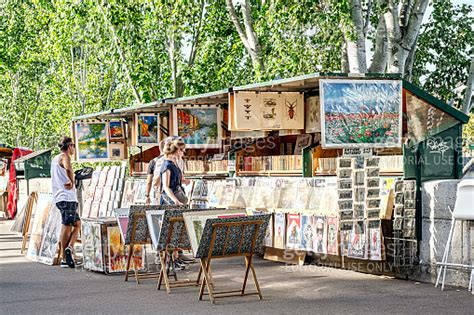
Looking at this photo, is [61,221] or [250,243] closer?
[250,243]

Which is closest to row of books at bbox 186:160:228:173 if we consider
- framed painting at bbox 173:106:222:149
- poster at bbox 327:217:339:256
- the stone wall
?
framed painting at bbox 173:106:222:149

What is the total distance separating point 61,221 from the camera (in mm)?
14547

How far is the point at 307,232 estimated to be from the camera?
1320 cm

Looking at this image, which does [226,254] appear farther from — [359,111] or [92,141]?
[92,141]

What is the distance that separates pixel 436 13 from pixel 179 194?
13522 millimetres

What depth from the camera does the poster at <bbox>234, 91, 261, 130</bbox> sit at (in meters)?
14.6

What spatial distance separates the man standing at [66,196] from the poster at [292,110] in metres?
3.44

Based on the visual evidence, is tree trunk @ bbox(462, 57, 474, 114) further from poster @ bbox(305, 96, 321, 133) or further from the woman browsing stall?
the woman browsing stall

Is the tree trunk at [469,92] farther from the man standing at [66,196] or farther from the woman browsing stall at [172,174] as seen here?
the man standing at [66,196]

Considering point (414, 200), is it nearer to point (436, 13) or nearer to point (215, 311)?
point (215, 311)

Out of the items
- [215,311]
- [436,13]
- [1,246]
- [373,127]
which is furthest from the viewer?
[436,13]

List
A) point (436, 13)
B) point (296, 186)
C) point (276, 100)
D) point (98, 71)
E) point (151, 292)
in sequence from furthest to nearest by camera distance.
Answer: point (98, 71)
point (436, 13)
point (276, 100)
point (296, 186)
point (151, 292)

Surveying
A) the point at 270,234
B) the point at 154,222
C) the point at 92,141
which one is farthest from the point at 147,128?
the point at 154,222

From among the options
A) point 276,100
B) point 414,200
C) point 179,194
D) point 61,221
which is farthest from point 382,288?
point 61,221
